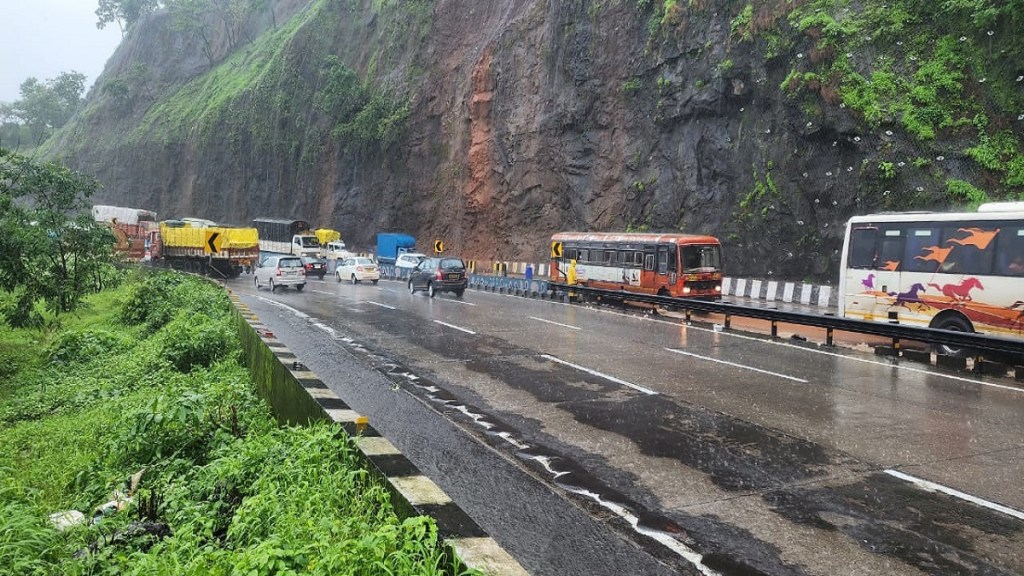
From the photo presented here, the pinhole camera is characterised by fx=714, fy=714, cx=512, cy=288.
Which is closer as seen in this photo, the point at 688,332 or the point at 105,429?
the point at 105,429

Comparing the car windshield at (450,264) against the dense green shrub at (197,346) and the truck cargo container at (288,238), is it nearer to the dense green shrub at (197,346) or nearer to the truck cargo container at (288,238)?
the dense green shrub at (197,346)

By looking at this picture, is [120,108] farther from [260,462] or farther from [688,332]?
[260,462]

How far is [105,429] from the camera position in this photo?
7.94 meters

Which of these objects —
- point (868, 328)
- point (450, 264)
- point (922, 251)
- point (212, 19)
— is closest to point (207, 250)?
point (450, 264)

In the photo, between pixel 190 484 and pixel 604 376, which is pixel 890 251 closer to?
pixel 604 376

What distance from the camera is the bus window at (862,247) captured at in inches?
648

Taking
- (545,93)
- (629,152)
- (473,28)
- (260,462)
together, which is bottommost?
(260,462)

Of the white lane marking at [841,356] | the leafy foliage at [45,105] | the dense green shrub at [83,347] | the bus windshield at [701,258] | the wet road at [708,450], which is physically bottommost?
the dense green shrub at [83,347]

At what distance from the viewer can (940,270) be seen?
48.7ft

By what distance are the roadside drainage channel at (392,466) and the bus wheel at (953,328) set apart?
12.1m

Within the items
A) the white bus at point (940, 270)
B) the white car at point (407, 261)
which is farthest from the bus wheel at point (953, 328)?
the white car at point (407, 261)

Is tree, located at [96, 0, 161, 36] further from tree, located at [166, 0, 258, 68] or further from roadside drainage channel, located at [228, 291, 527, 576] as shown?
roadside drainage channel, located at [228, 291, 527, 576]

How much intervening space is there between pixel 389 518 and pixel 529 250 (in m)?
38.6

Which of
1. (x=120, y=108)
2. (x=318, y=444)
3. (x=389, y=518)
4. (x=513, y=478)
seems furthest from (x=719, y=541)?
(x=120, y=108)
